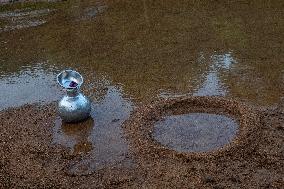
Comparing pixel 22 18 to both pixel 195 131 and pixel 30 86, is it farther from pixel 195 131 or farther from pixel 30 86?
pixel 195 131

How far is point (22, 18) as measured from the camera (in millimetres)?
11609

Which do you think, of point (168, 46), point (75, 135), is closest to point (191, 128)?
point (75, 135)

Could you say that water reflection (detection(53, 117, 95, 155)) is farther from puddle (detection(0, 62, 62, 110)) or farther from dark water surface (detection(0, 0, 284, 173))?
puddle (detection(0, 62, 62, 110))

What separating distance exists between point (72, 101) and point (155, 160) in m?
1.62

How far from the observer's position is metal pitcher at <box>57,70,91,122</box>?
6777 millimetres

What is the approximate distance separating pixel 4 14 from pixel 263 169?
864cm

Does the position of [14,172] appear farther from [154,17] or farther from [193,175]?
[154,17]

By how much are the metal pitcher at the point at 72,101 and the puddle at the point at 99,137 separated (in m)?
0.19

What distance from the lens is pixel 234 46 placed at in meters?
9.31

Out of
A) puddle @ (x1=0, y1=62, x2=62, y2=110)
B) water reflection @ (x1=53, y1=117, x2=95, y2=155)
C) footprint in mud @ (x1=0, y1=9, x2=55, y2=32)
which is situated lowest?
puddle @ (x1=0, y1=62, x2=62, y2=110)

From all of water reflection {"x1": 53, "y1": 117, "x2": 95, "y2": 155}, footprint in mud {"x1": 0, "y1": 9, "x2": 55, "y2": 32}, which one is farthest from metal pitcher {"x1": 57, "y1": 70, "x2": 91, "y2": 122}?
footprint in mud {"x1": 0, "y1": 9, "x2": 55, "y2": 32}

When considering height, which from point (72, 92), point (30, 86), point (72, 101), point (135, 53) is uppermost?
point (72, 92)

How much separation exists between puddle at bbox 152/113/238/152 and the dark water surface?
25.7 inches

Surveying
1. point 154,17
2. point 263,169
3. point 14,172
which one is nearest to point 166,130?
point 263,169
